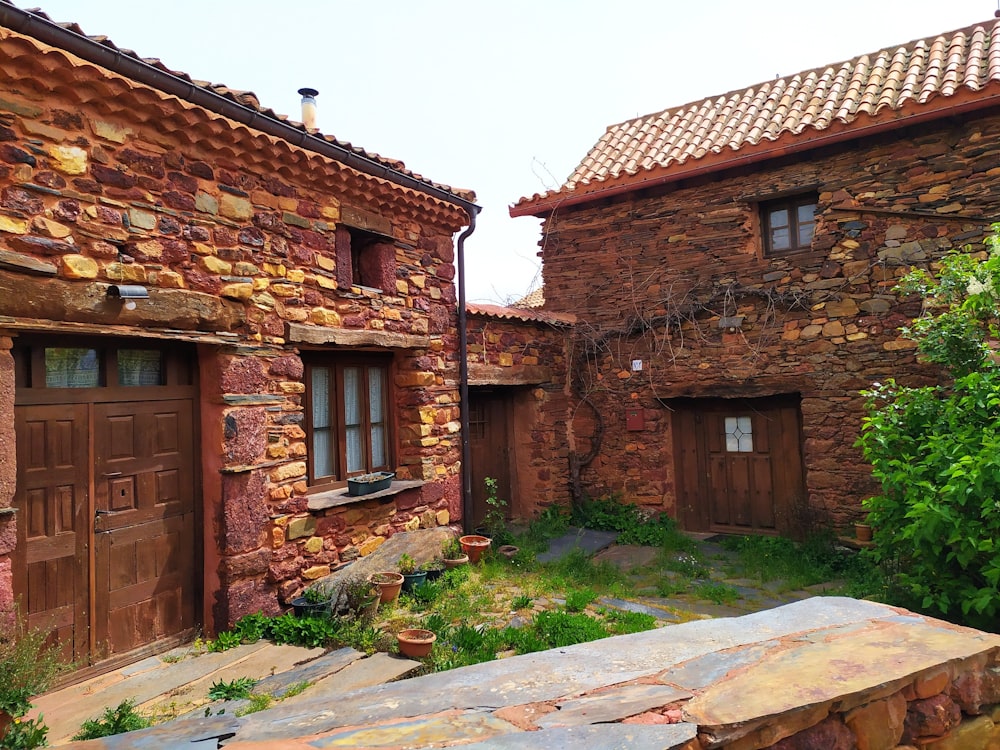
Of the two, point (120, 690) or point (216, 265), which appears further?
point (216, 265)

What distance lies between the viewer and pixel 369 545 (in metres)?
5.51

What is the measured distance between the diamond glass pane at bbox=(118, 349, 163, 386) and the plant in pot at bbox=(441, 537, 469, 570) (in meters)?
2.93

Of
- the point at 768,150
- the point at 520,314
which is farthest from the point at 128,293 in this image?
the point at 768,150

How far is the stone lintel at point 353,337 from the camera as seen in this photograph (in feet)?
16.1

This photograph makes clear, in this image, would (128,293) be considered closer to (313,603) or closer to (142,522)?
(142,522)

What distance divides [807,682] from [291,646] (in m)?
3.37

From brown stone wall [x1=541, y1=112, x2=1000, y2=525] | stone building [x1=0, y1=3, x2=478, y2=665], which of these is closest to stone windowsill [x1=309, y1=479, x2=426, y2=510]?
stone building [x1=0, y1=3, x2=478, y2=665]

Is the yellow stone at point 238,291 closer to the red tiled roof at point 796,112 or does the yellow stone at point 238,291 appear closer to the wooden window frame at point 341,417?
the wooden window frame at point 341,417

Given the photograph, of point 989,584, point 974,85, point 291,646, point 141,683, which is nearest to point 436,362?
point 291,646

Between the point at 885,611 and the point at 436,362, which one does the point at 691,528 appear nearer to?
the point at 436,362

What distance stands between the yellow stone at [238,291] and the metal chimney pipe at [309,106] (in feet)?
7.29

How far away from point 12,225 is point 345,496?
9.82 feet

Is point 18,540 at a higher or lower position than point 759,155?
lower

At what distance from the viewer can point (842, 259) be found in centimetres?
686
